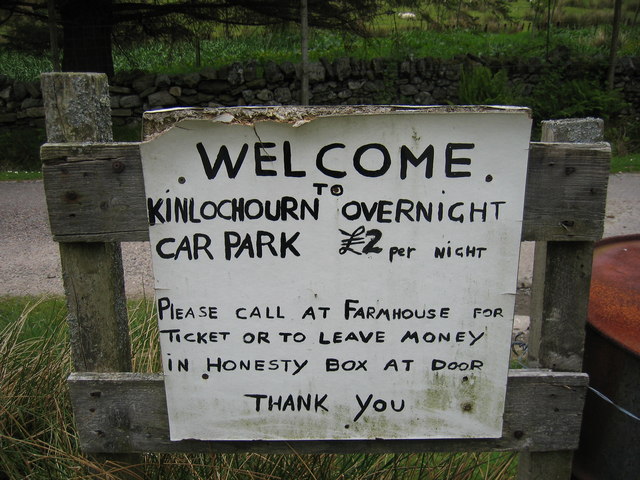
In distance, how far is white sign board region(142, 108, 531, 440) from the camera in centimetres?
155

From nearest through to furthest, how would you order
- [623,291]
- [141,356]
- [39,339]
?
[623,291], [141,356], [39,339]

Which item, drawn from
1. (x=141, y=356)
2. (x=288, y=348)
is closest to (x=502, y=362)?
(x=288, y=348)

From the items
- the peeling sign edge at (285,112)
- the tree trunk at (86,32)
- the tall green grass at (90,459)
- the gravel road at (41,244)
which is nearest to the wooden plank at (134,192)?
the peeling sign edge at (285,112)

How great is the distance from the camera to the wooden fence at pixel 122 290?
1.59 meters

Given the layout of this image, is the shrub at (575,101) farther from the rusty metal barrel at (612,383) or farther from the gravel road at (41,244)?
the rusty metal barrel at (612,383)

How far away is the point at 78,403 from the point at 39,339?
133cm

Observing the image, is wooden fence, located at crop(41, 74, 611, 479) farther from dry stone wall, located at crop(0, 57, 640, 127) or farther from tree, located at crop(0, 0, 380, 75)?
dry stone wall, located at crop(0, 57, 640, 127)

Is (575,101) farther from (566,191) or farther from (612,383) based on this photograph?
(566,191)

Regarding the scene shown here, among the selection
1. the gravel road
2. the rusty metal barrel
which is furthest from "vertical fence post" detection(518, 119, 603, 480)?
the gravel road

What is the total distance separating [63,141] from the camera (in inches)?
65.3

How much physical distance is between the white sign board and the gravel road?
210 cm

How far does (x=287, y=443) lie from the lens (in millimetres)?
1800

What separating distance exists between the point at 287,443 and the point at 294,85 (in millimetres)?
10296

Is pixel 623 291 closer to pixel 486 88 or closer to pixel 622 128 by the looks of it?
pixel 486 88
